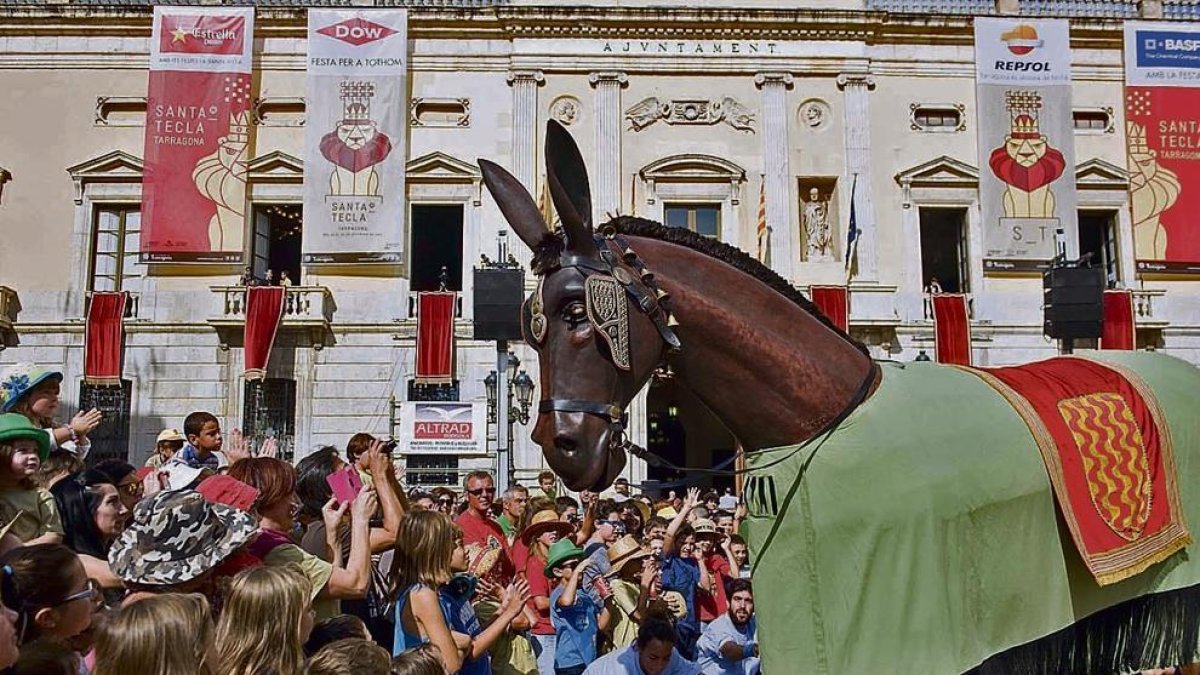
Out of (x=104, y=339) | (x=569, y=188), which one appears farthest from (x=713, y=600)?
(x=104, y=339)

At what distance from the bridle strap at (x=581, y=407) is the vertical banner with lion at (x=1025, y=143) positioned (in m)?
18.9

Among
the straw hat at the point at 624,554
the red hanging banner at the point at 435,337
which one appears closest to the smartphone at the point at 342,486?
the straw hat at the point at 624,554

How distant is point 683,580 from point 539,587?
3.83 ft

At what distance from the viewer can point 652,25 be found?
2077 centimetres

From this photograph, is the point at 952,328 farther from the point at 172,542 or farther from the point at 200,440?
the point at 172,542

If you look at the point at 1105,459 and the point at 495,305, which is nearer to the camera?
the point at 1105,459

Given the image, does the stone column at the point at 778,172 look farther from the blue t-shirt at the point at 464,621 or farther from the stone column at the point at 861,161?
the blue t-shirt at the point at 464,621

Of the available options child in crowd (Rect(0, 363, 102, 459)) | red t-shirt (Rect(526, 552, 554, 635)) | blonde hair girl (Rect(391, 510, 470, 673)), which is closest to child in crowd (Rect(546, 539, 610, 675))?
red t-shirt (Rect(526, 552, 554, 635))

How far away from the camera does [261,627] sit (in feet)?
10.6

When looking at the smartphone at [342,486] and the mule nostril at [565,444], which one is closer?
the mule nostril at [565,444]

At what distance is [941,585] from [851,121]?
18780 mm

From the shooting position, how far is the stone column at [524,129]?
20.4 m

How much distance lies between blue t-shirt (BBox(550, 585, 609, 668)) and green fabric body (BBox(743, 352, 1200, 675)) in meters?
3.55

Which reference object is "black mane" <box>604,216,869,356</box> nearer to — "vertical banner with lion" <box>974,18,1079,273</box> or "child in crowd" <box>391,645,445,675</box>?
"child in crowd" <box>391,645,445,675</box>
